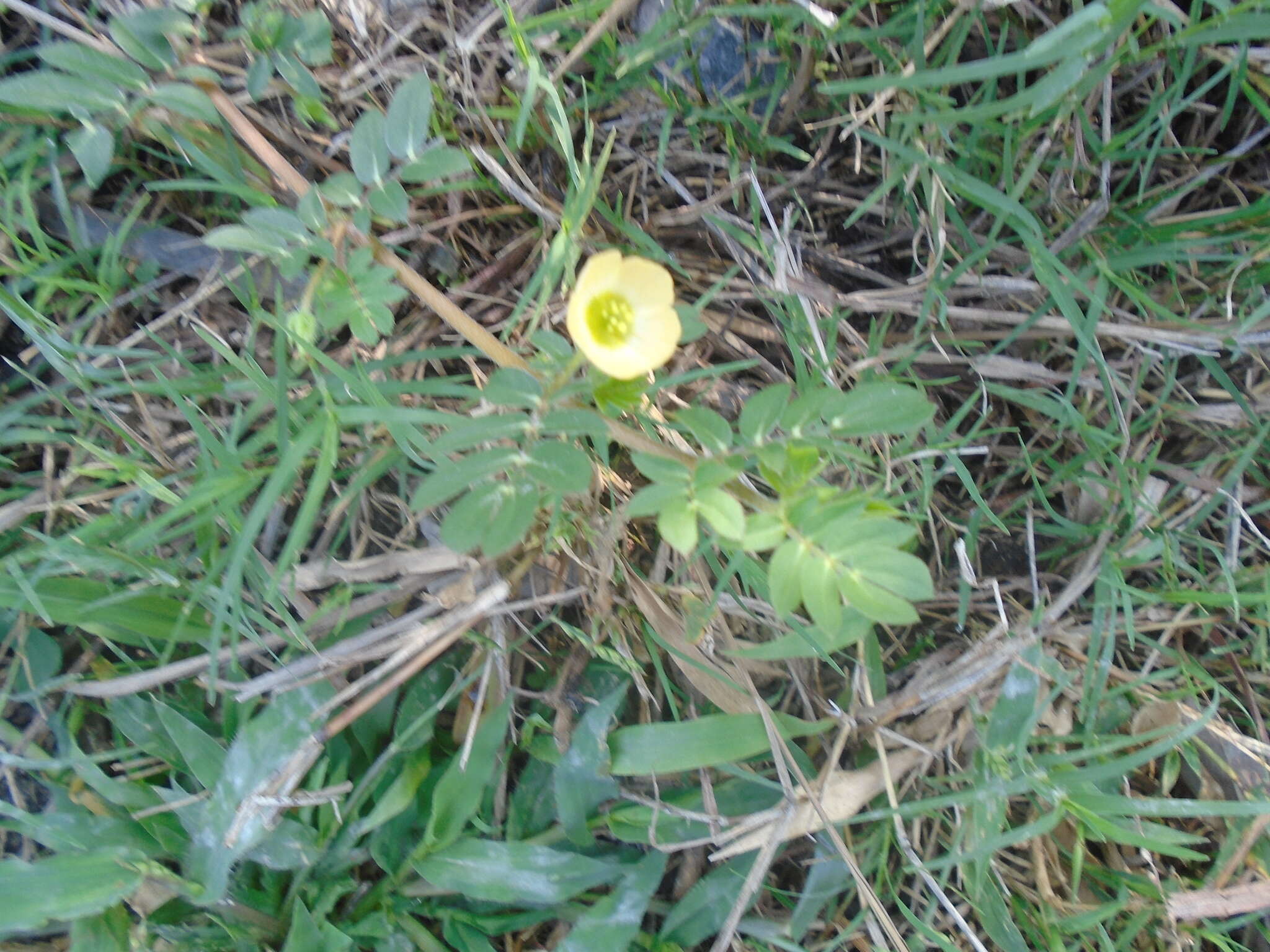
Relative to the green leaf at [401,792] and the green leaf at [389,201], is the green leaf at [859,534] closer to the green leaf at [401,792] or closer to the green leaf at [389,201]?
the green leaf at [389,201]

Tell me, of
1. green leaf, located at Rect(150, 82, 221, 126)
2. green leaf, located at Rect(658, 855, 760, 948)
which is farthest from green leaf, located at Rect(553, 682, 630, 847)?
green leaf, located at Rect(150, 82, 221, 126)

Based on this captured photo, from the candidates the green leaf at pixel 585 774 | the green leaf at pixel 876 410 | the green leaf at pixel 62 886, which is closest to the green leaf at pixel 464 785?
the green leaf at pixel 585 774

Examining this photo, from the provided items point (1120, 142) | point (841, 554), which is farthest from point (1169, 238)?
point (841, 554)

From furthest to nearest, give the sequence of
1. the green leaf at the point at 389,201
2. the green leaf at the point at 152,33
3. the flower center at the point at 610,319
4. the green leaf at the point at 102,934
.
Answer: the green leaf at the point at 102,934, the green leaf at the point at 152,33, the green leaf at the point at 389,201, the flower center at the point at 610,319

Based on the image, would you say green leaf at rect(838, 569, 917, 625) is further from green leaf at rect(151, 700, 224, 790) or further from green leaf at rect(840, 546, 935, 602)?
green leaf at rect(151, 700, 224, 790)

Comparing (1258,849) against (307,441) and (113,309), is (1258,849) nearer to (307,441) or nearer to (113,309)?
(307,441)

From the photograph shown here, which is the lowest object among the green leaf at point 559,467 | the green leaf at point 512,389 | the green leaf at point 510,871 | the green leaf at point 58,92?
the green leaf at point 510,871

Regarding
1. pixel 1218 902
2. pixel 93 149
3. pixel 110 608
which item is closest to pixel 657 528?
pixel 110 608
